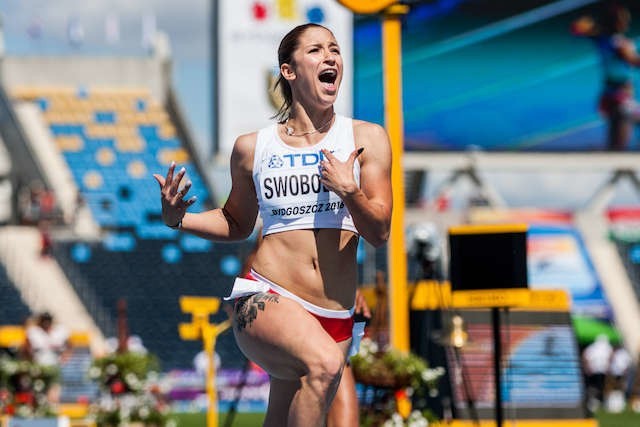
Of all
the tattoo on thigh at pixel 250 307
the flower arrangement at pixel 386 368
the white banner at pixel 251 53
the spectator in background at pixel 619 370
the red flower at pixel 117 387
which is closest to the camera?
the tattoo on thigh at pixel 250 307

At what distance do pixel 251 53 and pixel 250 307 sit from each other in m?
26.0

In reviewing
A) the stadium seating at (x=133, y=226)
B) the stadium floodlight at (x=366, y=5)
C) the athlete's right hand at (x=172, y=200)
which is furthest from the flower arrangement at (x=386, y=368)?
the stadium seating at (x=133, y=226)

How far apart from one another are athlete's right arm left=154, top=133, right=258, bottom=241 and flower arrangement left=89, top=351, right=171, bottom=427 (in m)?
8.74

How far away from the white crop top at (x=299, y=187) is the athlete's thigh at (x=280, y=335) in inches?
11.4

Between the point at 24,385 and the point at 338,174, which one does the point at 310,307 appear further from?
the point at 24,385

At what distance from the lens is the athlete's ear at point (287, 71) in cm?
488

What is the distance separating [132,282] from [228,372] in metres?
3.93

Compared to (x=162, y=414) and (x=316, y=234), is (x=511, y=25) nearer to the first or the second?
(x=162, y=414)

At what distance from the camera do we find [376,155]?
15.8ft

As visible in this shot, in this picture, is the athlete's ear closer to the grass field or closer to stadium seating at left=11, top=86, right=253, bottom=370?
the grass field

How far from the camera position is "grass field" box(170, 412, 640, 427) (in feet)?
57.9

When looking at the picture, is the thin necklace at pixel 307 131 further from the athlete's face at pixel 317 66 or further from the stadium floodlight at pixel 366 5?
the stadium floodlight at pixel 366 5

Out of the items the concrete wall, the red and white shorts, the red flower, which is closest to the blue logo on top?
the red and white shorts

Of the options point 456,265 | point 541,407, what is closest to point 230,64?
point 541,407
